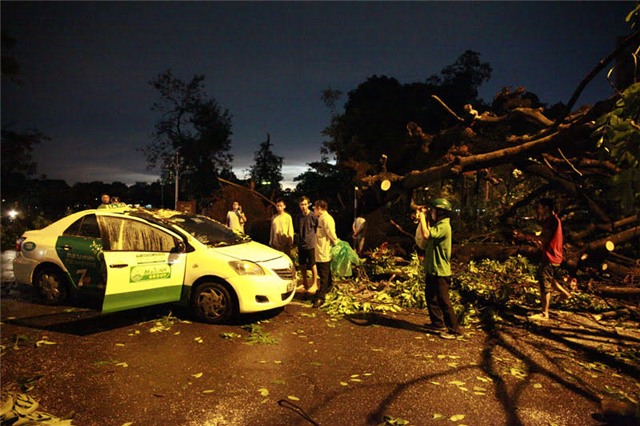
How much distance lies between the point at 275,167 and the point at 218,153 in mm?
5103

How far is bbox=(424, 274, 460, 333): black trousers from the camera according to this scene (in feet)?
19.5

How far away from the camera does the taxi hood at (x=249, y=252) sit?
6.36 m

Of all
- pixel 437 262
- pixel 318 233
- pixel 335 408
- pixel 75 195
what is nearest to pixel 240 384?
pixel 335 408

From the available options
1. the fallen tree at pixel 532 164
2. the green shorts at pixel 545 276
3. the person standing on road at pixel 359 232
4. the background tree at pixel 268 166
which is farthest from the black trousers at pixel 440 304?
the background tree at pixel 268 166

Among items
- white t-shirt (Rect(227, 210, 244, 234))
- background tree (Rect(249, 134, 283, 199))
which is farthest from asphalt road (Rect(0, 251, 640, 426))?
background tree (Rect(249, 134, 283, 199))

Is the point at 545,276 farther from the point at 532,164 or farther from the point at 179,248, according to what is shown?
the point at 179,248

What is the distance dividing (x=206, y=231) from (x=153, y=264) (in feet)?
4.01

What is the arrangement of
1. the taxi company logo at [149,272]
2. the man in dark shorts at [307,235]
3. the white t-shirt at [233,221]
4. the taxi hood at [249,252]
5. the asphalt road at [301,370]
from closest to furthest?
the asphalt road at [301,370]
the taxi company logo at [149,272]
the taxi hood at [249,252]
the man in dark shorts at [307,235]
the white t-shirt at [233,221]

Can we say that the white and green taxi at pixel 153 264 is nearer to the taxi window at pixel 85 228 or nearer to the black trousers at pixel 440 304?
the taxi window at pixel 85 228

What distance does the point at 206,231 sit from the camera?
23.1 ft

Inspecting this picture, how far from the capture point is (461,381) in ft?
14.8

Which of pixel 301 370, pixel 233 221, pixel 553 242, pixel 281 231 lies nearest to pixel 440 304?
pixel 553 242

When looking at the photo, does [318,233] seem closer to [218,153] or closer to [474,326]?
[474,326]

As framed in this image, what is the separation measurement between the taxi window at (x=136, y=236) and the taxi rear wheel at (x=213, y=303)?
32.2 inches
